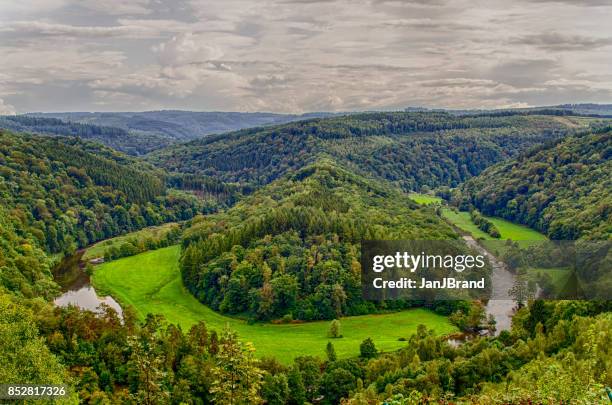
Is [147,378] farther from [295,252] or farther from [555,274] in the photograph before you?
[555,274]

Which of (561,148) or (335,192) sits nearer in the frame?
(335,192)

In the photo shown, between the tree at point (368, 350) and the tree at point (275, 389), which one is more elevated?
the tree at point (275, 389)

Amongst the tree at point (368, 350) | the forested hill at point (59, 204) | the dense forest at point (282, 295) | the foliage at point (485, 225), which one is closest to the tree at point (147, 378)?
the dense forest at point (282, 295)

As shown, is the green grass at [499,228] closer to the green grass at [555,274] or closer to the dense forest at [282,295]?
the dense forest at [282,295]

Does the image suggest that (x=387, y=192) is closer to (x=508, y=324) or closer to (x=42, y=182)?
(x=508, y=324)

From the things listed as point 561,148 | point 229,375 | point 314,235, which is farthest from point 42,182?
point 561,148

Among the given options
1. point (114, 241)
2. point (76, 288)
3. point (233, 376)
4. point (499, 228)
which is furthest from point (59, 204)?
point (233, 376)

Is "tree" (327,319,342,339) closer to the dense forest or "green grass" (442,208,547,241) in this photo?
the dense forest
